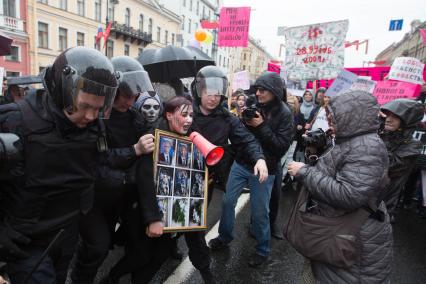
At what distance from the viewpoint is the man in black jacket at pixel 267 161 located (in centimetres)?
322

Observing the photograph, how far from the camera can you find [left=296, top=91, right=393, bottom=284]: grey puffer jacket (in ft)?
5.95

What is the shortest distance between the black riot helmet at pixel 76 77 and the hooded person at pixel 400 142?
3060 millimetres

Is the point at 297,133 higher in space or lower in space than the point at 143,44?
lower

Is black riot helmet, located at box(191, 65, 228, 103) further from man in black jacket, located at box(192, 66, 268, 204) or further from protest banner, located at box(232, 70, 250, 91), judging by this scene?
protest banner, located at box(232, 70, 250, 91)

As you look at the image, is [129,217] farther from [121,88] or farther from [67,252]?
Result: [121,88]

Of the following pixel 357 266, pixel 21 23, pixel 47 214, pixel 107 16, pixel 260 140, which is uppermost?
pixel 107 16

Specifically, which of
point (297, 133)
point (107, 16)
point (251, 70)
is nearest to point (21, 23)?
point (107, 16)

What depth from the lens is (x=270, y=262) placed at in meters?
3.43

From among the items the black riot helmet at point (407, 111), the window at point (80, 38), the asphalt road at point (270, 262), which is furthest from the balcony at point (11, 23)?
the black riot helmet at point (407, 111)

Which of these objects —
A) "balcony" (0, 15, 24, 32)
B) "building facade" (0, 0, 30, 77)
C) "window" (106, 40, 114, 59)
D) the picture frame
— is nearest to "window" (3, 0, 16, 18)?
"building facade" (0, 0, 30, 77)

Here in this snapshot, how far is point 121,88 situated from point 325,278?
6.25 ft

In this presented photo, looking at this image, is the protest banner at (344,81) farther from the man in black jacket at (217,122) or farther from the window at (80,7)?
the window at (80,7)

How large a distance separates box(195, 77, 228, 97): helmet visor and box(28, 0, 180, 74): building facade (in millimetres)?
18769

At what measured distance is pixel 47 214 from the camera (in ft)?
5.45
